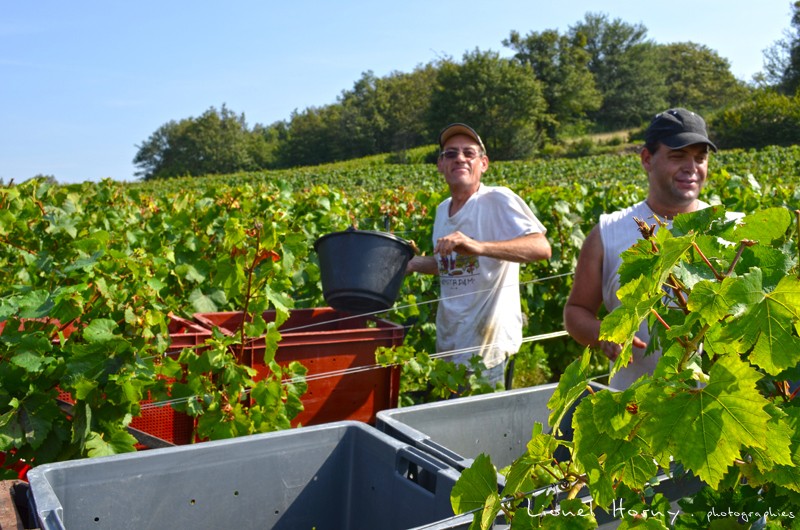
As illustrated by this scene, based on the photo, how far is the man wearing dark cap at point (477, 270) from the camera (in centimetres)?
344

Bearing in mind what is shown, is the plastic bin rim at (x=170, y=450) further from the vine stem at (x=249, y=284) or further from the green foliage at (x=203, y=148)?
the green foliage at (x=203, y=148)

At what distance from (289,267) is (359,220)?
321cm

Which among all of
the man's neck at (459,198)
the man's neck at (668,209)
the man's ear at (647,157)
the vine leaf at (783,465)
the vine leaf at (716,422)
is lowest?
the vine leaf at (783,465)

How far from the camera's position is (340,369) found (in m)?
3.29

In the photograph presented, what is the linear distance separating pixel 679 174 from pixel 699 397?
2.06 meters

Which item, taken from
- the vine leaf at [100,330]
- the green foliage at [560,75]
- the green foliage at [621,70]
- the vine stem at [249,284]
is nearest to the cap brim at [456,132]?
the vine stem at [249,284]

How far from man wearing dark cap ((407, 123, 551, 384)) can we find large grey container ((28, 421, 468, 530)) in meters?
1.69

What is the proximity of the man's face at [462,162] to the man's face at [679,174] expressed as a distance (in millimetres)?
975

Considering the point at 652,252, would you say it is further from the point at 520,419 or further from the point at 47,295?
the point at 47,295

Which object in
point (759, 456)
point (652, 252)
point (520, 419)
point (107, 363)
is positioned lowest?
point (520, 419)

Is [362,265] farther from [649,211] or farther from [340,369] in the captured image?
[649,211]

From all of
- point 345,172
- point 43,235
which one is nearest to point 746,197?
point 43,235

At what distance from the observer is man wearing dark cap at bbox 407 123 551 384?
344 centimetres

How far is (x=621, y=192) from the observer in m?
6.71
